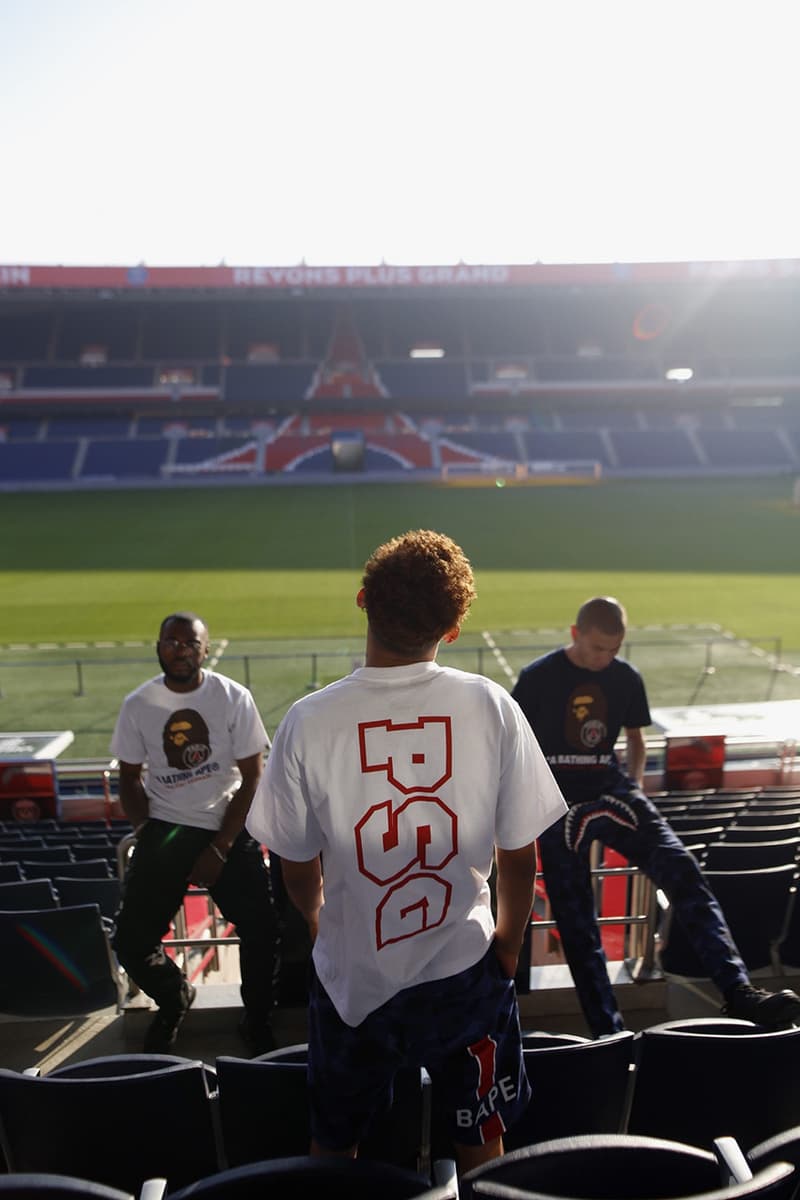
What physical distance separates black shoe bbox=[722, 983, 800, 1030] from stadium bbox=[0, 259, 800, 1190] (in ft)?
1.81

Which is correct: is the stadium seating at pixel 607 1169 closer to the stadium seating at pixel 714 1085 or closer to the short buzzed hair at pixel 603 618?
the stadium seating at pixel 714 1085

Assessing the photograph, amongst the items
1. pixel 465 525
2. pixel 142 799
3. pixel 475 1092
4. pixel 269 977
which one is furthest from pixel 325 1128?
pixel 465 525

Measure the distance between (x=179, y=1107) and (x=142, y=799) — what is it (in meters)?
1.75

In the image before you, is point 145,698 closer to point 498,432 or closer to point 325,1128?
point 325,1128

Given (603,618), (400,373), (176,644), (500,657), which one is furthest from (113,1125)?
(400,373)

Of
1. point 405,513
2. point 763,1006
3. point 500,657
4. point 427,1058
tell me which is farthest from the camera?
point 405,513

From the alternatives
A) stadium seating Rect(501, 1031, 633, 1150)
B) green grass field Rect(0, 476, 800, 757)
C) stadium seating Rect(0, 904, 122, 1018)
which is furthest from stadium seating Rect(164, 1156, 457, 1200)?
green grass field Rect(0, 476, 800, 757)

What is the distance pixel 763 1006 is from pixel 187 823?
2.42 meters

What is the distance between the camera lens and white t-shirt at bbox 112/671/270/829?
371cm

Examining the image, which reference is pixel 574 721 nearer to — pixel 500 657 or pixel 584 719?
pixel 584 719

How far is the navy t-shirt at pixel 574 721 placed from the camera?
4020mm

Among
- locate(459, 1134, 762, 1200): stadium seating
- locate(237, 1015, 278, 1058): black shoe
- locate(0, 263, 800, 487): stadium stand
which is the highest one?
locate(0, 263, 800, 487): stadium stand

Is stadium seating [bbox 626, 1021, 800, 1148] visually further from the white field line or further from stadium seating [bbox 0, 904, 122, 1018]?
the white field line

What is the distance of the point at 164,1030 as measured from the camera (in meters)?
3.48
